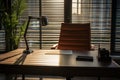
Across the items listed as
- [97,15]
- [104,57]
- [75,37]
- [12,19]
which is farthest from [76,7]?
[104,57]

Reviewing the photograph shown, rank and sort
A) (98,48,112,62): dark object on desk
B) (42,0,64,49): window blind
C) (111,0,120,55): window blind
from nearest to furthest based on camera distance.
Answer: (98,48,112,62): dark object on desk
(111,0,120,55): window blind
(42,0,64,49): window blind

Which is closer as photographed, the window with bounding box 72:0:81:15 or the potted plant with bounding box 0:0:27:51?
the potted plant with bounding box 0:0:27:51

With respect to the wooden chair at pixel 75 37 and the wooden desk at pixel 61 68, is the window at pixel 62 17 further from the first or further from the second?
the wooden desk at pixel 61 68

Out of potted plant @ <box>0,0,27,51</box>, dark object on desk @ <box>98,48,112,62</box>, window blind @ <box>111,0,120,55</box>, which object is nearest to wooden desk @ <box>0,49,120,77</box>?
dark object on desk @ <box>98,48,112,62</box>

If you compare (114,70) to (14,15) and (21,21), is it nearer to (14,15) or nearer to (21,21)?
(14,15)

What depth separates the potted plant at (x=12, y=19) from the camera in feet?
15.2

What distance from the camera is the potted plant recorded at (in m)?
4.62

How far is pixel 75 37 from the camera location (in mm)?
3996

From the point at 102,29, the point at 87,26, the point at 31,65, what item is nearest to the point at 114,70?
the point at 31,65

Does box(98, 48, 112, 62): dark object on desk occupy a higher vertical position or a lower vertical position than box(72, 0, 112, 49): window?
lower

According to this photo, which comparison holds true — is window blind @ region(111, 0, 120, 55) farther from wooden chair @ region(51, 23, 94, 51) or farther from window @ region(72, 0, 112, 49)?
wooden chair @ region(51, 23, 94, 51)

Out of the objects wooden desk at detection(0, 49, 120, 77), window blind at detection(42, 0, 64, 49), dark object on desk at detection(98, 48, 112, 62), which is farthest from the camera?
window blind at detection(42, 0, 64, 49)

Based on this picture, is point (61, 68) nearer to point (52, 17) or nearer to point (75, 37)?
point (75, 37)

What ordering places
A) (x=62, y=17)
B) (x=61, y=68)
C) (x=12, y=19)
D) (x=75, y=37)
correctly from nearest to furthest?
(x=61, y=68), (x=75, y=37), (x=12, y=19), (x=62, y=17)
